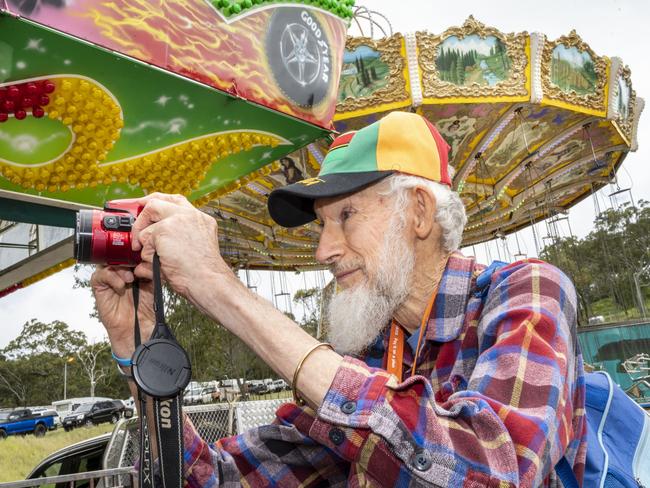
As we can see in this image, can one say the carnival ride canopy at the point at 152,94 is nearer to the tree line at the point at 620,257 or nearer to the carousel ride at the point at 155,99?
the carousel ride at the point at 155,99

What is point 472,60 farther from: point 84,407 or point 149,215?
point 84,407

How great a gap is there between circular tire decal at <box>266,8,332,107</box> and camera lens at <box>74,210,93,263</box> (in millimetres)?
3219

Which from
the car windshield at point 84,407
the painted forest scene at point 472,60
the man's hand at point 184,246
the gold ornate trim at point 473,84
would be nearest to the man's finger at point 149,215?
the man's hand at point 184,246

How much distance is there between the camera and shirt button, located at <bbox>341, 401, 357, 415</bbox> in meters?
0.95

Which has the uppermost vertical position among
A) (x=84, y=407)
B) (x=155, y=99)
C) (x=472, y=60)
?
(x=472, y=60)

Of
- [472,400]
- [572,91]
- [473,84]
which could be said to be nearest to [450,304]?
[472,400]

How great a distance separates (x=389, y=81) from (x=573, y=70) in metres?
3.77

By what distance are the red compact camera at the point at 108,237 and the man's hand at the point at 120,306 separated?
18cm

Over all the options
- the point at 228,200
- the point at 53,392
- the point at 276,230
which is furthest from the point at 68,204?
the point at 53,392

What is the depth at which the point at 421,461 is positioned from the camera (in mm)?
912

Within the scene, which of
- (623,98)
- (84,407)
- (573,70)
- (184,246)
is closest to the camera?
(184,246)

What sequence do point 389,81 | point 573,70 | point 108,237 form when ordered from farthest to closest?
point 573,70 → point 389,81 → point 108,237

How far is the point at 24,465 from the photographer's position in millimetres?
8961

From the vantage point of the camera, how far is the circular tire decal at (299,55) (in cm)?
434
